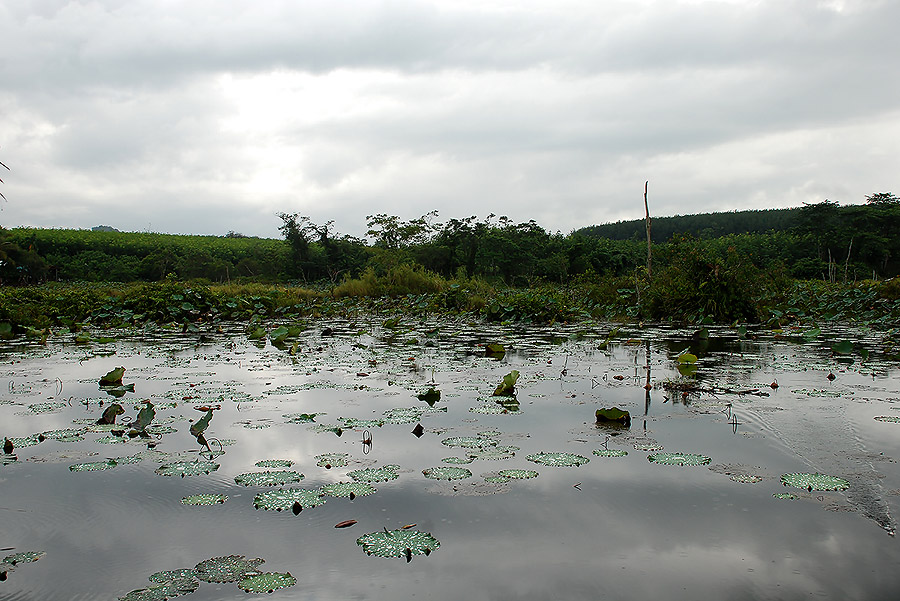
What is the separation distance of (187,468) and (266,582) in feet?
4.31

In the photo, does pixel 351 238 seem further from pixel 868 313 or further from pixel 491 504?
pixel 491 504

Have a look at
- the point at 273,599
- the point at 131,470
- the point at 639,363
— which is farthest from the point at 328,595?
the point at 639,363

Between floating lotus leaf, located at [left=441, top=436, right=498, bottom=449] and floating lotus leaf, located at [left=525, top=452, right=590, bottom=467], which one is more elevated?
floating lotus leaf, located at [left=525, top=452, right=590, bottom=467]

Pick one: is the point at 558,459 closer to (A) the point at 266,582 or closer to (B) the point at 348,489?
(B) the point at 348,489

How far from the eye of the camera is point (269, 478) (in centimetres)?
279

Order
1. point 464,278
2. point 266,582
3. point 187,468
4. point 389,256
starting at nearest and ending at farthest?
1. point 266,582
2. point 187,468
3. point 464,278
4. point 389,256

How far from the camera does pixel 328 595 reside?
1765 millimetres

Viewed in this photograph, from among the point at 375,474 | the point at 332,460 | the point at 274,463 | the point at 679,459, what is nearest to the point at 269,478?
the point at 274,463

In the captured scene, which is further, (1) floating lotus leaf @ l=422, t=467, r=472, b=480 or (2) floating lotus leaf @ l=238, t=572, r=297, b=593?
(1) floating lotus leaf @ l=422, t=467, r=472, b=480

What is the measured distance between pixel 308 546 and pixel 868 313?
13.3 metres

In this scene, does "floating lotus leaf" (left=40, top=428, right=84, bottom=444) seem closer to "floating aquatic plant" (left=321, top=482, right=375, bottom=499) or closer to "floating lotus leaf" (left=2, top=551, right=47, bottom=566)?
"floating lotus leaf" (left=2, top=551, right=47, bottom=566)

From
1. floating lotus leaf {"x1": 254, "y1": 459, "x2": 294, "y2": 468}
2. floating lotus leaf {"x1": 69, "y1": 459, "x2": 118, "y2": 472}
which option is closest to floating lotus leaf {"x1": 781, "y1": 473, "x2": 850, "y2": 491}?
floating lotus leaf {"x1": 254, "y1": 459, "x2": 294, "y2": 468}

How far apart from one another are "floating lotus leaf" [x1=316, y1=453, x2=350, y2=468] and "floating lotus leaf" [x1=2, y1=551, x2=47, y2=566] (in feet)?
4.03

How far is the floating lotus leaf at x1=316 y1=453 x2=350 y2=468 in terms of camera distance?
3.02 meters
